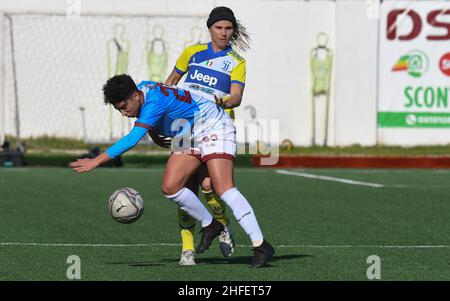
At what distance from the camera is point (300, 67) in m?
26.4

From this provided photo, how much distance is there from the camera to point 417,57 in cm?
2620

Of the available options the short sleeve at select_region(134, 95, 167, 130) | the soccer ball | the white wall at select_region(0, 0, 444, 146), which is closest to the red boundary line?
the white wall at select_region(0, 0, 444, 146)

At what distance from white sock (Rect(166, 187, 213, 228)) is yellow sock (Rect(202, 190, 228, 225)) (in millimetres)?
320

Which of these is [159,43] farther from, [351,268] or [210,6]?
[351,268]

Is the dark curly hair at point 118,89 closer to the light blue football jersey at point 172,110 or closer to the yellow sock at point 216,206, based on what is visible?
the light blue football jersey at point 172,110

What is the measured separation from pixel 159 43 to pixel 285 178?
671 centimetres

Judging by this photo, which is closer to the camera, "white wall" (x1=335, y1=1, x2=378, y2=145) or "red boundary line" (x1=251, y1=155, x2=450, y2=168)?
"red boundary line" (x1=251, y1=155, x2=450, y2=168)

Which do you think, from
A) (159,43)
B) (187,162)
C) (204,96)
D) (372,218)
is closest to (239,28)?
(204,96)

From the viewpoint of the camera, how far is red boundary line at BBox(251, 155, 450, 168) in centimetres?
2438

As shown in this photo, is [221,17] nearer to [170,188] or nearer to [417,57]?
[170,188]

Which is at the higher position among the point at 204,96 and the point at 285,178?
the point at 204,96

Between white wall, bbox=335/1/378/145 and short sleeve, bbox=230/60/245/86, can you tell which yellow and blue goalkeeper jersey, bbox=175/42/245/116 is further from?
white wall, bbox=335/1/378/145

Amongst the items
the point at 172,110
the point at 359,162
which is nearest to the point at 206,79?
the point at 172,110

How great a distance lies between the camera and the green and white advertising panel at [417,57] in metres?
26.1
